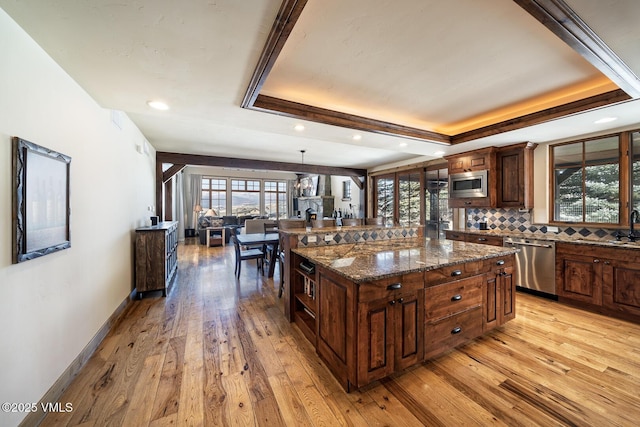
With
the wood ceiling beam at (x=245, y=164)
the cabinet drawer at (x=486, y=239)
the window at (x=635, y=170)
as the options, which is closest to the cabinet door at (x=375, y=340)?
the cabinet drawer at (x=486, y=239)

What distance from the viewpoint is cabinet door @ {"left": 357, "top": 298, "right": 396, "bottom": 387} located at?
155 cm

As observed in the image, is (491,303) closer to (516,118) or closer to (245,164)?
(516,118)

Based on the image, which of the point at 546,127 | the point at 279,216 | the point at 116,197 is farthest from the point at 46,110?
the point at 279,216

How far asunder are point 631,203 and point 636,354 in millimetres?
1918

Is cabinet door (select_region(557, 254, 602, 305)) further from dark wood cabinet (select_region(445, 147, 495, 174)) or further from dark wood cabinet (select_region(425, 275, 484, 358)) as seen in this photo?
dark wood cabinet (select_region(425, 275, 484, 358))

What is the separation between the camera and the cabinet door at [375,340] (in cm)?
155

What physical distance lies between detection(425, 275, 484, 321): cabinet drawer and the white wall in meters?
2.54

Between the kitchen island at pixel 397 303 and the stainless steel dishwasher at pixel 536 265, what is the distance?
1306 mm

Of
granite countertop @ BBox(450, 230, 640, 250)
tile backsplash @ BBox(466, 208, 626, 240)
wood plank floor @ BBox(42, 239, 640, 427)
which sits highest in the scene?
tile backsplash @ BBox(466, 208, 626, 240)

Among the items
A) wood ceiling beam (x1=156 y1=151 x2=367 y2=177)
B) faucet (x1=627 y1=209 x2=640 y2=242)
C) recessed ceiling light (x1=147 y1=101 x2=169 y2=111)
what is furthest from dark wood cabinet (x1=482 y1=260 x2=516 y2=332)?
wood ceiling beam (x1=156 y1=151 x2=367 y2=177)

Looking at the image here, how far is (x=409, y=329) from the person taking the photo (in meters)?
1.76

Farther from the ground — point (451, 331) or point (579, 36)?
point (579, 36)

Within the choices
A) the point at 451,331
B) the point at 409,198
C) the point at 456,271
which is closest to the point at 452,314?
the point at 451,331

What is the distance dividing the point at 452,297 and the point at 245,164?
530cm
